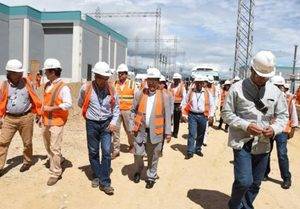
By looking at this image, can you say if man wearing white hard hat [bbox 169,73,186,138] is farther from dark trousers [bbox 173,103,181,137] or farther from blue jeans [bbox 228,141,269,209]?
blue jeans [bbox 228,141,269,209]

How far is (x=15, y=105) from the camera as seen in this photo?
280 inches

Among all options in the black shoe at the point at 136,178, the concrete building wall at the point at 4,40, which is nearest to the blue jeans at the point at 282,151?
the black shoe at the point at 136,178

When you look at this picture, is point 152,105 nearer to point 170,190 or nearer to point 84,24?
point 170,190

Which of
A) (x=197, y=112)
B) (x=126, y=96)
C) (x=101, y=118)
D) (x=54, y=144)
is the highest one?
(x=126, y=96)

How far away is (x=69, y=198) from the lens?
6.38 m

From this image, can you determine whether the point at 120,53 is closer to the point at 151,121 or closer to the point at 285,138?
the point at 285,138

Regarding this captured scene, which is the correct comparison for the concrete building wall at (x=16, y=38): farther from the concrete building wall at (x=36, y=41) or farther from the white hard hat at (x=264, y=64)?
the white hard hat at (x=264, y=64)

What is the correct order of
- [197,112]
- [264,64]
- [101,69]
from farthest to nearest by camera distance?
[197,112] < [101,69] < [264,64]

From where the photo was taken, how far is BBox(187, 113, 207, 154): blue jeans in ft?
31.6

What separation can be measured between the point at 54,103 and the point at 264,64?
350 centimetres

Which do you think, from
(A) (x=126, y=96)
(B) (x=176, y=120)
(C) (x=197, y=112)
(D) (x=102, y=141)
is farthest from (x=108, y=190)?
(B) (x=176, y=120)

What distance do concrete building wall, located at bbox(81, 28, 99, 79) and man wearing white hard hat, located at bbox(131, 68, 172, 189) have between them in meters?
40.1

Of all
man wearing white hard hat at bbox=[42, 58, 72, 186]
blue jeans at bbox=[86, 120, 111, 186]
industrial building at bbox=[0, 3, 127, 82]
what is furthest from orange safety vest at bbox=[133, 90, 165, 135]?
industrial building at bbox=[0, 3, 127, 82]

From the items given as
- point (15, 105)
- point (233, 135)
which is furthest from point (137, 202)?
point (15, 105)
